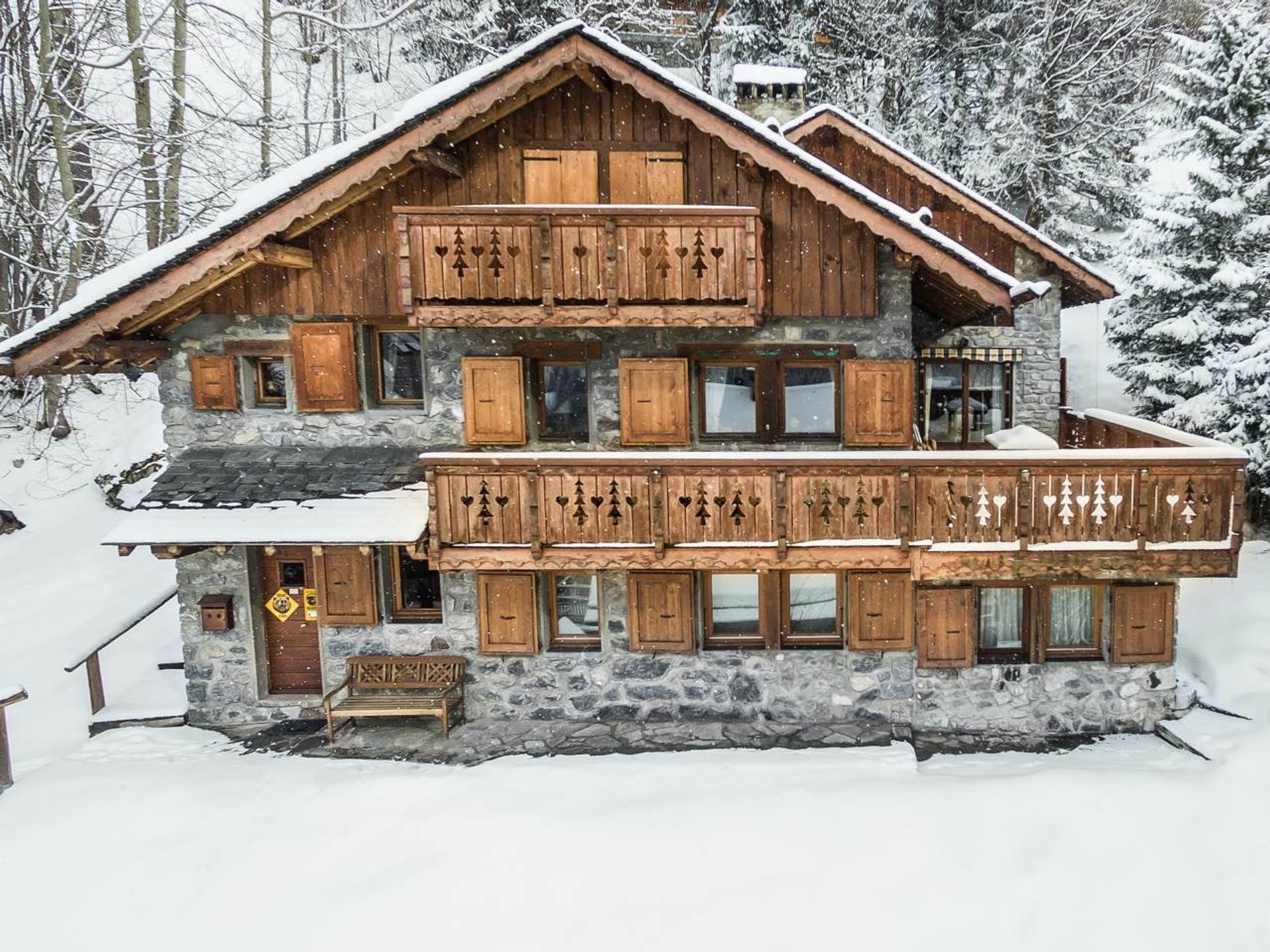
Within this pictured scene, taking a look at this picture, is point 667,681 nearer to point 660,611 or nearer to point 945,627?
point 660,611

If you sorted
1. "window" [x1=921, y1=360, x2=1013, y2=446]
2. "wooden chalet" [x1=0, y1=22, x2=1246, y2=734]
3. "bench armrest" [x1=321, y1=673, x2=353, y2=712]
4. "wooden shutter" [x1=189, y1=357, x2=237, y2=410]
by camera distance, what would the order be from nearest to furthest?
"wooden chalet" [x1=0, y1=22, x2=1246, y2=734] < "bench armrest" [x1=321, y1=673, x2=353, y2=712] < "wooden shutter" [x1=189, y1=357, x2=237, y2=410] < "window" [x1=921, y1=360, x2=1013, y2=446]

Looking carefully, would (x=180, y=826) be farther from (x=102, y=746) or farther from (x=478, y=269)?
(x=478, y=269)

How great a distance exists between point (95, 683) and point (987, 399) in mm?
16878

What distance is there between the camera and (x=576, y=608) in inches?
428

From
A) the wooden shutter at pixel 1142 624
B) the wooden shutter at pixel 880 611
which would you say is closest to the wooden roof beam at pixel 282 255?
the wooden shutter at pixel 880 611

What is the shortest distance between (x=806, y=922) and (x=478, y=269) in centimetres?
858

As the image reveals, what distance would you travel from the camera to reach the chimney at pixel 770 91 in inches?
554

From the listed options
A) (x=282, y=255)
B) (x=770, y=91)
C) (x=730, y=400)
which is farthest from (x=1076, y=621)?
(x=282, y=255)

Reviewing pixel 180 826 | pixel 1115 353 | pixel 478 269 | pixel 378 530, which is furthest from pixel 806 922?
pixel 1115 353

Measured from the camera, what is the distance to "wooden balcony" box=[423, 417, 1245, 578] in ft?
29.0

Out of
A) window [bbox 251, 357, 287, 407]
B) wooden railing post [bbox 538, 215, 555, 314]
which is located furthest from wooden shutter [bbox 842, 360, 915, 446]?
window [bbox 251, 357, 287, 407]

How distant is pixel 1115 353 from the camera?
76.2ft

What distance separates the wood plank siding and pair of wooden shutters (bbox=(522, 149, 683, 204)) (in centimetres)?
4

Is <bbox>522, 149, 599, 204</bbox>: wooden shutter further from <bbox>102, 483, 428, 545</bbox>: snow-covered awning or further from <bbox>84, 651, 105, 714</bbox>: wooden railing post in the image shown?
<bbox>84, 651, 105, 714</bbox>: wooden railing post
